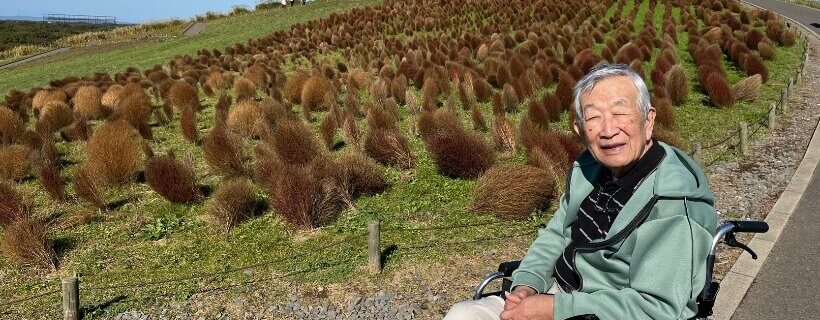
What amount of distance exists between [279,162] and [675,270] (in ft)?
20.5

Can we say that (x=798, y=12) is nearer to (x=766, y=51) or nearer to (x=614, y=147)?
(x=766, y=51)

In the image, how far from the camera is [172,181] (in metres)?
7.67

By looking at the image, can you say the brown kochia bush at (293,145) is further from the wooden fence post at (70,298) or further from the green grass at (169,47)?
the green grass at (169,47)

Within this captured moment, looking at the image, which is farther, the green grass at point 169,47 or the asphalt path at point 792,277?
the green grass at point 169,47

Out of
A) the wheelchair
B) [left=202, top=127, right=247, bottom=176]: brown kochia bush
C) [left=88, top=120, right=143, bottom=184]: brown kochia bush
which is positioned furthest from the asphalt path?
[left=88, top=120, right=143, bottom=184]: brown kochia bush

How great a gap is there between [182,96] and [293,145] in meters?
6.58

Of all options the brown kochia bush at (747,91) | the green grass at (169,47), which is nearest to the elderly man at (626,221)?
the brown kochia bush at (747,91)

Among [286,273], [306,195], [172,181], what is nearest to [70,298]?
[286,273]

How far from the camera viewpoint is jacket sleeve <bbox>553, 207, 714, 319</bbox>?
7.16ft

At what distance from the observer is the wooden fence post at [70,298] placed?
4.60 metres

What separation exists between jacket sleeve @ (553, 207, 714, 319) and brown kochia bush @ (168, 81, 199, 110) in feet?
41.2

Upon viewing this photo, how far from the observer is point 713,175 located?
777cm

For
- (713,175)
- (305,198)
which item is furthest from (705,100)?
(305,198)

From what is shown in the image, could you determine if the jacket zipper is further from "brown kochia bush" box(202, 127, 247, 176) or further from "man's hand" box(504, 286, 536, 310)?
"brown kochia bush" box(202, 127, 247, 176)
